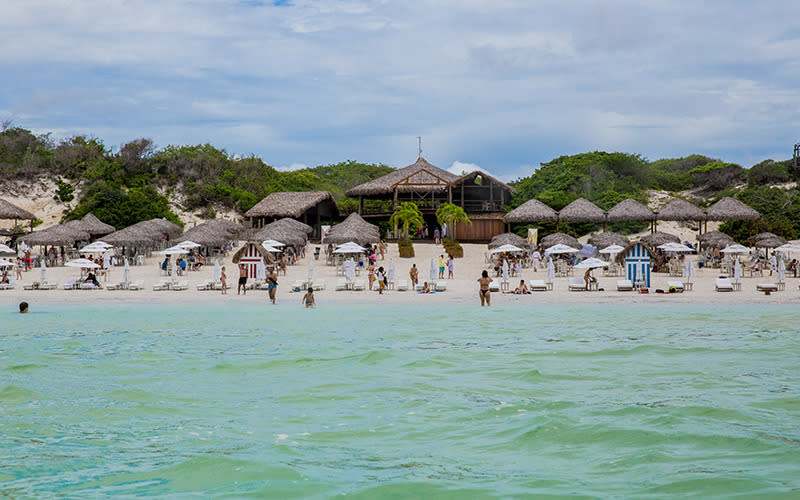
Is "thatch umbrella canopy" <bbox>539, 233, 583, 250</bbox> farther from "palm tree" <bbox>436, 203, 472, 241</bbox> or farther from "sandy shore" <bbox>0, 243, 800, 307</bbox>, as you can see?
"palm tree" <bbox>436, 203, 472, 241</bbox>

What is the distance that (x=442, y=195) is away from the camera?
45.0 metres

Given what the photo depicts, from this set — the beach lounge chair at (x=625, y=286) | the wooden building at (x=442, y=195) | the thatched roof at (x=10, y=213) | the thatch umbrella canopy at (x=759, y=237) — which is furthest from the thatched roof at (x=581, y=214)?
the thatched roof at (x=10, y=213)

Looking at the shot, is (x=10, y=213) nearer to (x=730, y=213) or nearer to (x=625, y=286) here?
(x=625, y=286)

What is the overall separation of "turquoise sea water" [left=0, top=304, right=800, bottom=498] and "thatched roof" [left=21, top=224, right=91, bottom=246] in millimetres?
15508

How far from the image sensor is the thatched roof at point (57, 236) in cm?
3031

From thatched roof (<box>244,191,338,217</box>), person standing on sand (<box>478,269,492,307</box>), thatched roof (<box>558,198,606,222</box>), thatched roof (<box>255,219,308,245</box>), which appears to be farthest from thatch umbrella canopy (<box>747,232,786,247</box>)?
thatched roof (<box>244,191,338,217</box>)

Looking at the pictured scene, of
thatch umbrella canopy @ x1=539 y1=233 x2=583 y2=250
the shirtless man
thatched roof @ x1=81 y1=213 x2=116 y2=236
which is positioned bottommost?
the shirtless man

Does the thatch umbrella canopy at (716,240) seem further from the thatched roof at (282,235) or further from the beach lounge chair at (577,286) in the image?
the thatched roof at (282,235)

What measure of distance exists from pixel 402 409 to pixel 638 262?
51.7 feet

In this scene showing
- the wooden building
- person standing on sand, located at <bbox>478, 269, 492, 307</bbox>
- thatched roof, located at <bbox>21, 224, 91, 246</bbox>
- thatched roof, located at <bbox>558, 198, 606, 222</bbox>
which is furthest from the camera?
the wooden building

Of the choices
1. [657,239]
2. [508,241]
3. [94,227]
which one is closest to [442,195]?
[508,241]

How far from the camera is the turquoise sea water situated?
660cm

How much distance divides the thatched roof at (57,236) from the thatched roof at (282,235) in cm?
778

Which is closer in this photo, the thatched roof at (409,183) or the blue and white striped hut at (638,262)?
the blue and white striped hut at (638,262)
